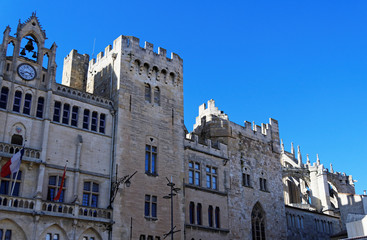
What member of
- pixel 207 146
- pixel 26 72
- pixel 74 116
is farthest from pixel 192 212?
pixel 26 72

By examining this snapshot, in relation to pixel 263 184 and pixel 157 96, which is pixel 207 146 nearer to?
pixel 157 96

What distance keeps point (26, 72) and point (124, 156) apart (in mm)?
8853

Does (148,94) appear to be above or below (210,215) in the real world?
above

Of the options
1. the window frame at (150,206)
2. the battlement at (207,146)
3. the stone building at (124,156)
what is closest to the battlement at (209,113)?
the stone building at (124,156)

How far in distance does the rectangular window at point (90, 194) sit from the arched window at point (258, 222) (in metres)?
15.9

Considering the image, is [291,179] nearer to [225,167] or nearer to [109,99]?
[225,167]

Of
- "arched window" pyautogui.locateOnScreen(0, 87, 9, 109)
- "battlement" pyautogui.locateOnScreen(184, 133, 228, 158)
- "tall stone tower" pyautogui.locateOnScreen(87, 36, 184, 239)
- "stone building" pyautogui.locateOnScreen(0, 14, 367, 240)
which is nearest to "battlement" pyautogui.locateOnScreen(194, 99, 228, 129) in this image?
"stone building" pyautogui.locateOnScreen(0, 14, 367, 240)

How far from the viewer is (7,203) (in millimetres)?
25531

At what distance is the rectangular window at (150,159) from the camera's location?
110ft

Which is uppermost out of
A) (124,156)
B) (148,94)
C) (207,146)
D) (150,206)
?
(148,94)

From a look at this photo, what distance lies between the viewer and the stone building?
27.9 m

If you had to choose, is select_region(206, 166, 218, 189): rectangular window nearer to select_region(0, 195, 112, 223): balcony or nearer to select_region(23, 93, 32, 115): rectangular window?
select_region(0, 195, 112, 223): balcony

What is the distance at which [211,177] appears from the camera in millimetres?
38125

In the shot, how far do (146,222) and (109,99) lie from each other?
377 inches
